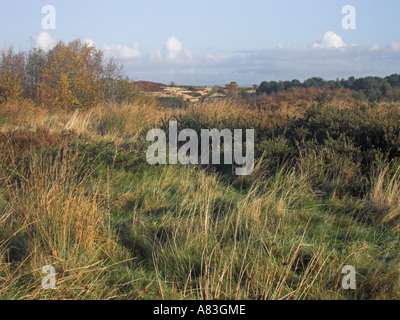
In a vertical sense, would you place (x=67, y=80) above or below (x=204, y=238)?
above

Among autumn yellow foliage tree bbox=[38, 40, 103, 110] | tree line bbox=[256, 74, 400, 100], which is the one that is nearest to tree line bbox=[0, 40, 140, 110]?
autumn yellow foliage tree bbox=[38, 40, 103, 110]

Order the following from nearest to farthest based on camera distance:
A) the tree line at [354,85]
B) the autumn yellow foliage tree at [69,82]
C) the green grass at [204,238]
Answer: the green grass at [204,238]
the autumn yellow foliage tree at [69,82]
the tree line at [354,85]

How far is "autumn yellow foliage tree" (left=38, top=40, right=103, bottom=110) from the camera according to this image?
51.7 feet

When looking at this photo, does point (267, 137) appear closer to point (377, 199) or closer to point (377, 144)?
point (377, 144)

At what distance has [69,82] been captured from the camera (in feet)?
53.8

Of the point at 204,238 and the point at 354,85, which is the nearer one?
the point at 204,238

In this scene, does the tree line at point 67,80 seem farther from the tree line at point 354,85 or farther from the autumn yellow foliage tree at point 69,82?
the tree line at point 354,85

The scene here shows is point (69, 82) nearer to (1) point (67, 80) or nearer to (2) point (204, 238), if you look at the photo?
(1) point (67, 80)

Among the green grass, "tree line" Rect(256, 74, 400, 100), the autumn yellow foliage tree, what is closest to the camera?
the green grass

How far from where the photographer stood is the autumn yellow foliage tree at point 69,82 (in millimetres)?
15750

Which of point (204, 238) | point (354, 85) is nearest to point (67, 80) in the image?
point (204, 238)

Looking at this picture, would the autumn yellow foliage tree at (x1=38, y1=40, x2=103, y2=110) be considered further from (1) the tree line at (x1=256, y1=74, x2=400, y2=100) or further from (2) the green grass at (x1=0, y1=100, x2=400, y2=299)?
(1) the tree line at (x1=256, y1=74, x2=400, y2=100)

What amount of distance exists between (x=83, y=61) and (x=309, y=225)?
1539cm

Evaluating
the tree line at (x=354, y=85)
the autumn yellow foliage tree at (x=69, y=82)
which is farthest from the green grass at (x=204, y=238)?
the tree line at (x=354, y=85)
